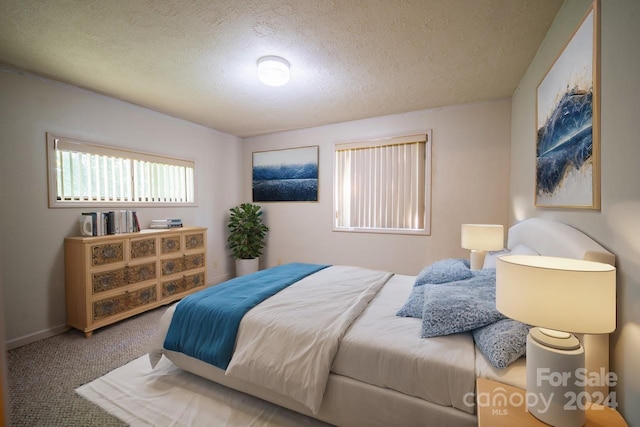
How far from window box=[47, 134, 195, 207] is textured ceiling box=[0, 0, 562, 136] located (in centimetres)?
66

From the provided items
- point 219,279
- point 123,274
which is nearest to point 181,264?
point 123,274

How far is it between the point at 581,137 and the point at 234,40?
7.50 ft

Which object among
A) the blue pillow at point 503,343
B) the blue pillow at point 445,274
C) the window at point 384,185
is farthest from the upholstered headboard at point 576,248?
the window at point 384,185

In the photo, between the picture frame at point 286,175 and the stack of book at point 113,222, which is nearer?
the stack of book at point 113,222

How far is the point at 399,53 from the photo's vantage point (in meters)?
2.22

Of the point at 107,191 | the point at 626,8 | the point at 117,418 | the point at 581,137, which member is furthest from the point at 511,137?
the point at 107,191

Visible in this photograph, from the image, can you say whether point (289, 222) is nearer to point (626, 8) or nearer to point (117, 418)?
point (117, 418)

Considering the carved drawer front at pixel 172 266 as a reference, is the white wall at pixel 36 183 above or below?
above

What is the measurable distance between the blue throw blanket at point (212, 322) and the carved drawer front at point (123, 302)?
1.27 meters

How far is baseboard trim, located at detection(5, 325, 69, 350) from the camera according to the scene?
7.86 ft

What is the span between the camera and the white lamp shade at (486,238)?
247 cm

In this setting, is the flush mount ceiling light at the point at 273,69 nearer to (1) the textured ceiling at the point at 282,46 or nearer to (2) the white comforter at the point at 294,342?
(1) the textured ceiling at the point at 282,46

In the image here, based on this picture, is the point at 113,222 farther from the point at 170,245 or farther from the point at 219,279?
the point at 219,279

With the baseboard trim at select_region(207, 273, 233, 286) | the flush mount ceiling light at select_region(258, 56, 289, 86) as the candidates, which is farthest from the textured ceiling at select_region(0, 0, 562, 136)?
the baseboard trim at select_region(207, 273, 233, 286)
